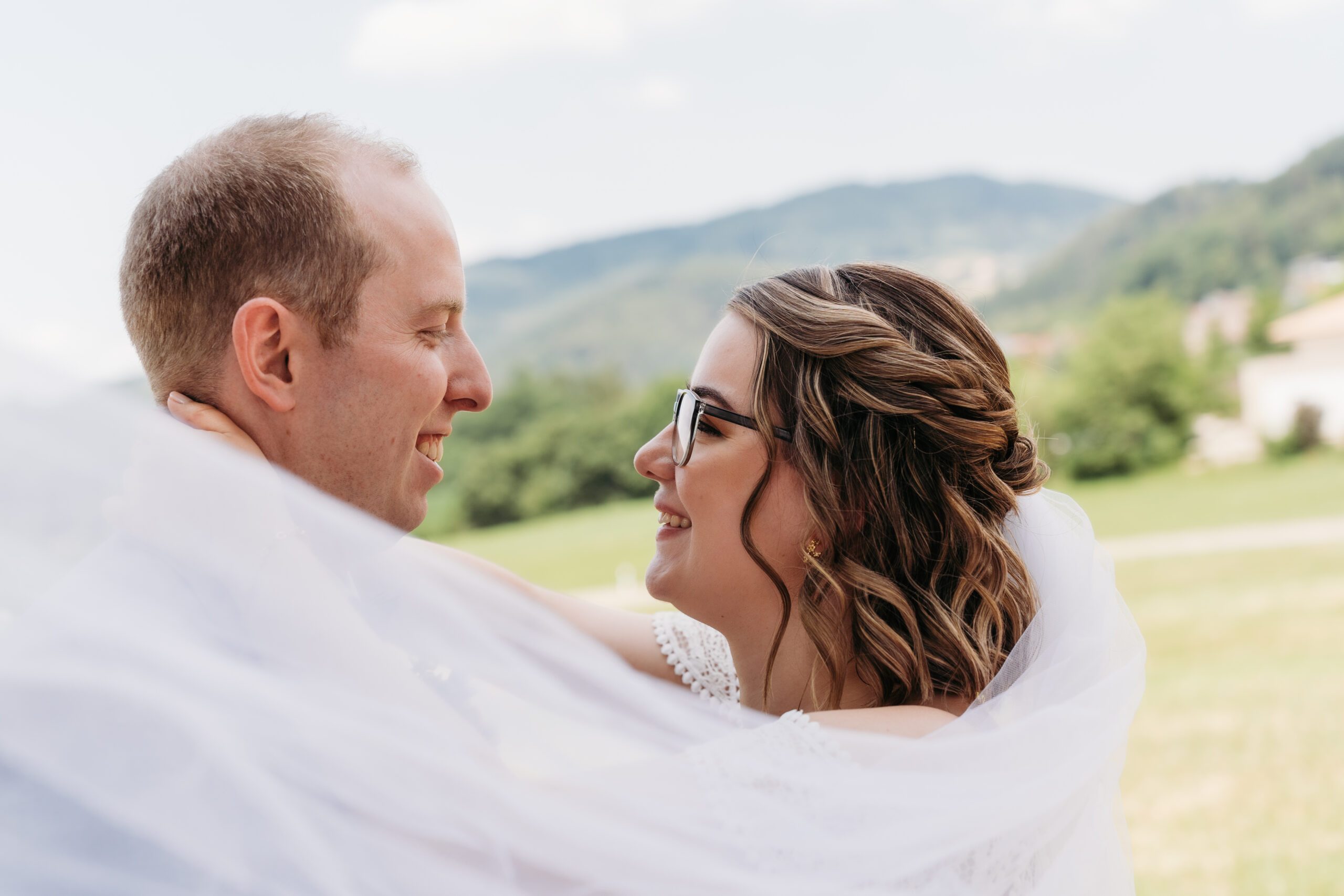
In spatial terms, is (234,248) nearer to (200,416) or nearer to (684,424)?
(200,416)

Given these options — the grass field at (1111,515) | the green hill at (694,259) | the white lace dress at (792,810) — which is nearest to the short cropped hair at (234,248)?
the white lace dress at (792,810)

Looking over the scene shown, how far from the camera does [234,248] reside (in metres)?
2.13

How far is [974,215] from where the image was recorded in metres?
108

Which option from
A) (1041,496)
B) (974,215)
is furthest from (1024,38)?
(1041,496)

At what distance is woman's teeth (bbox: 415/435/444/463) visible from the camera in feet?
7.70

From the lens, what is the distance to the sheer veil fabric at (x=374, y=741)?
161 centimetres

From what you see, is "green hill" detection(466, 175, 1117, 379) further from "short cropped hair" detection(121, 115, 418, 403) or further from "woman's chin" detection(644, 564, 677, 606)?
"short cropped hair" detection(121, 115, 418, 403)

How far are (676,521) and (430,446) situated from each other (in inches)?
26.4

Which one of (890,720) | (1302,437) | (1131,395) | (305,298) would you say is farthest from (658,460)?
(1131,395)

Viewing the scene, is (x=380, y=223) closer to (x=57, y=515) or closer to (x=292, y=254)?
(x=292, y=254)

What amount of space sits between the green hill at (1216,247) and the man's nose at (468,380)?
6475 cm

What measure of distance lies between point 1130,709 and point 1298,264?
7453 centimetres

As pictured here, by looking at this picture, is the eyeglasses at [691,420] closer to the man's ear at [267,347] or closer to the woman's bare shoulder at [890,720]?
the woman's bare shoulder at [890,720]

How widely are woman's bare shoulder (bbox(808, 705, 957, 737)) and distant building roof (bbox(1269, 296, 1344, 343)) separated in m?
56.5
